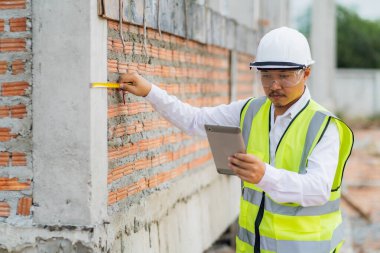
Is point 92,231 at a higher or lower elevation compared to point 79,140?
lower

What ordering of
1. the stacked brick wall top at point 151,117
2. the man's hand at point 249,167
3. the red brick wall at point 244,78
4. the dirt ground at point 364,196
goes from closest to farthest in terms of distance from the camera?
the man's hand at point 249,167 < the stacked brick wall top at point 151,117 < the red brick wall at point 244,78 < the dirt ground at point 364,196

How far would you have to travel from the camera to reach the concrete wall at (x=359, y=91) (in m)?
34.6

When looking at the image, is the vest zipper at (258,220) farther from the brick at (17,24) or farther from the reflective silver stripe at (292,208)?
the brick at (17,24)

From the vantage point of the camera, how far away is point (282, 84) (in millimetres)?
4141

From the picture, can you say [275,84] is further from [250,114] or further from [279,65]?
[250,114]

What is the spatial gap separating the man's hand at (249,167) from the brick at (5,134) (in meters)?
1.20

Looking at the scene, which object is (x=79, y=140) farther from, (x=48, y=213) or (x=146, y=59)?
(x=146, y=59)

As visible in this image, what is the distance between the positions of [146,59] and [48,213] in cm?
148

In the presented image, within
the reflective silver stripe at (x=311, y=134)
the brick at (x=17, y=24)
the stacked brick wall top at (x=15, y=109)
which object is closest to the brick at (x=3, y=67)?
the stacked brick wall top at (x=15, y=109)

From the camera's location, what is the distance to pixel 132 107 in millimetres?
4816

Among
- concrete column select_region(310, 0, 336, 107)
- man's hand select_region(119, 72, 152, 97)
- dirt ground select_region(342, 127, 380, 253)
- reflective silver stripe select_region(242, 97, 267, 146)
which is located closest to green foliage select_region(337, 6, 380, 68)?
concrete column select_region(310, 0, 336, 107)

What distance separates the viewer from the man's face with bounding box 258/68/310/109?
13.6ft

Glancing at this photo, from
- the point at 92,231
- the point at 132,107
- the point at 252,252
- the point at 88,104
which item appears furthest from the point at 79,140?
the point at 252,252

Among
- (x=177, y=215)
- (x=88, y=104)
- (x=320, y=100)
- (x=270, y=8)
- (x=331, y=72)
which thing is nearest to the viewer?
(x=88, y=104)
